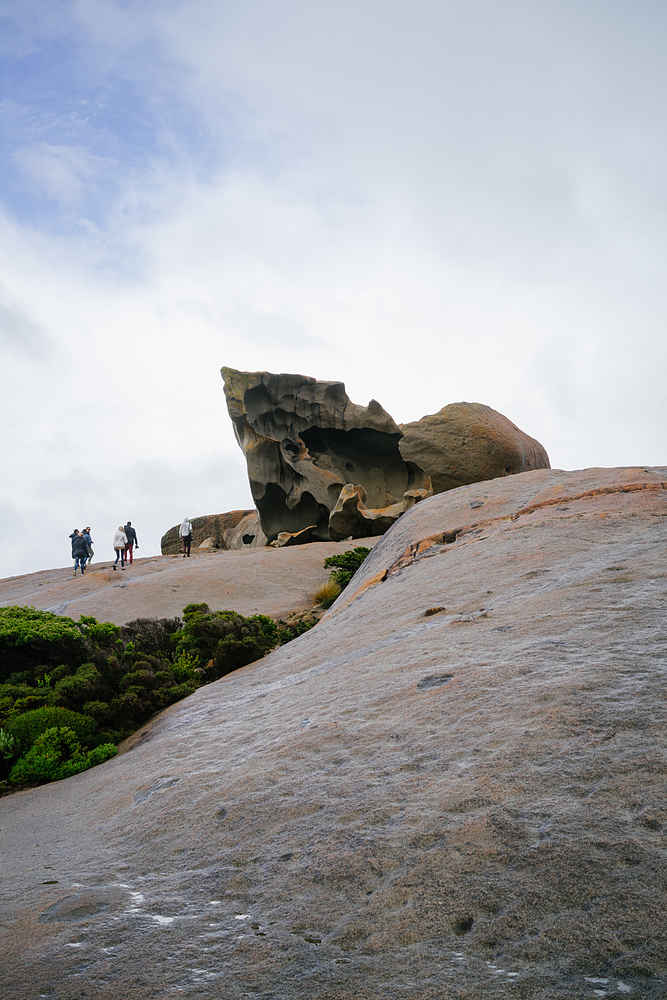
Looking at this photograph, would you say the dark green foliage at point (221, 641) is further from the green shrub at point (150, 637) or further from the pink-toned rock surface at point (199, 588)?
the pink-toned rock surface at point (199, 588)

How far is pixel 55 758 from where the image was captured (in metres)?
6.67

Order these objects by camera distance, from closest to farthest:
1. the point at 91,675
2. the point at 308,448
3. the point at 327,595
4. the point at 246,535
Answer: the point at 91,675
the point at 327,595
the point at 308,448
the point at 246,535

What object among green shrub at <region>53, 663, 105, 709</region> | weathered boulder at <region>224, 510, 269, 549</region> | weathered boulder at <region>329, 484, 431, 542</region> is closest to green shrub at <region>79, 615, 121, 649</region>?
green shrub at <region>53, 663, 105, 709</region>

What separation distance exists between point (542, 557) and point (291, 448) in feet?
74.6

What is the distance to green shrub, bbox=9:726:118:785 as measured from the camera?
6562 mm

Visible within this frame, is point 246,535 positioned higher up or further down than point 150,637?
higher up

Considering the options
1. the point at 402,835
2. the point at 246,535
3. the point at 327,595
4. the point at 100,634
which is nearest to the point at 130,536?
the point at 246,535

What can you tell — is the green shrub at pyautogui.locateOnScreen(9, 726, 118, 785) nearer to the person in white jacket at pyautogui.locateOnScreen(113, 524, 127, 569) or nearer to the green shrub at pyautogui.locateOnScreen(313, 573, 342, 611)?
the green shrub at pyautogui.locateOnScreen(313, 573, 342, 611)

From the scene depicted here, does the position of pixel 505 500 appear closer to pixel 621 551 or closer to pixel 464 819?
pixel 621 551

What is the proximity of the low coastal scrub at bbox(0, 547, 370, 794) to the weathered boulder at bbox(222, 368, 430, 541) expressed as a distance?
16.6m

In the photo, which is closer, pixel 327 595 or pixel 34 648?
pixel 34 648

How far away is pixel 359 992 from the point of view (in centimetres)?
200

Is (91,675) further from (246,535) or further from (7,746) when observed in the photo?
(246,535)

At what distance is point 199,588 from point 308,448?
40.8 ft
